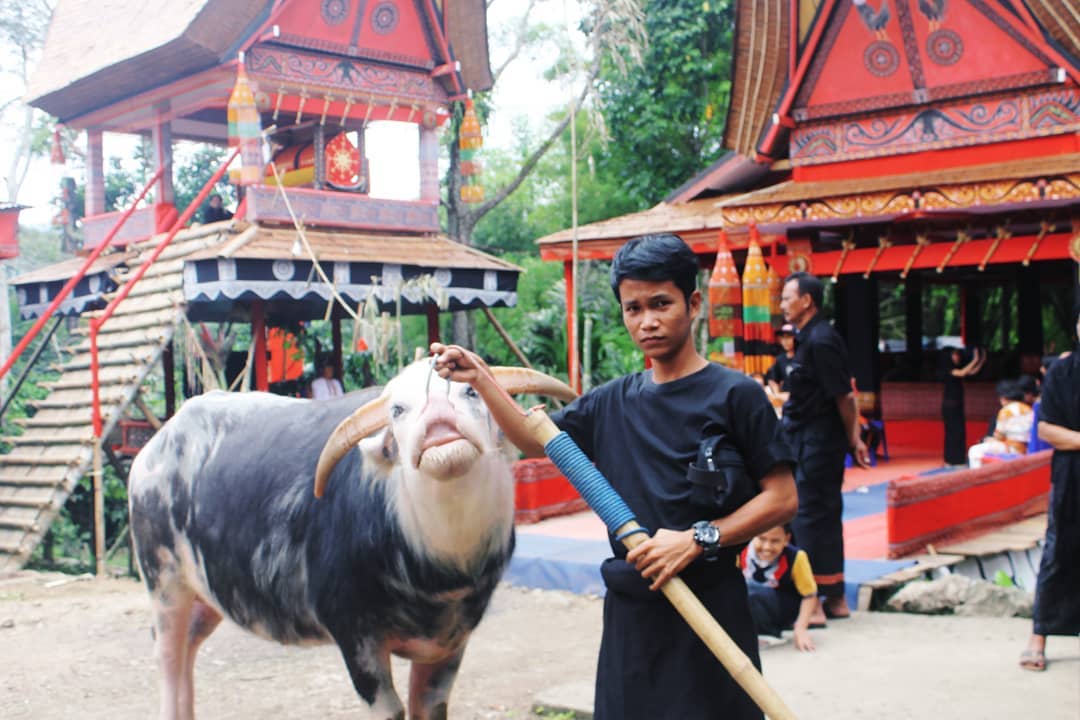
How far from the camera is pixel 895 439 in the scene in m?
13.8

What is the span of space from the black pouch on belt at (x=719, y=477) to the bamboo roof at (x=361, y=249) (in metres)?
9.19

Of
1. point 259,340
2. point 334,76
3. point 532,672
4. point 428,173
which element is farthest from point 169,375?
point 532,672

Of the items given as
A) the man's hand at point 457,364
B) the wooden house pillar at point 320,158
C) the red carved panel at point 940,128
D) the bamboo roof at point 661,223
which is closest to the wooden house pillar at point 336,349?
A: the wooden house pillar at point 320,158

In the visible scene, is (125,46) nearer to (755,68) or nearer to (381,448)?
(755,68)

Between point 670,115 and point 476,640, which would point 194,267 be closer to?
point 476,640

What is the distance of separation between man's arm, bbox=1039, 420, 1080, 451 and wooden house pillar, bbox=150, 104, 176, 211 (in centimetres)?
1101

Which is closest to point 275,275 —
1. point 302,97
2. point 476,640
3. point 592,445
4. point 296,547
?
point 302,97

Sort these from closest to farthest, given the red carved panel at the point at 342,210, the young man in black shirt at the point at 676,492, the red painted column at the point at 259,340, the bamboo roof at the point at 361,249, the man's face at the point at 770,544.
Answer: the young man in black shirt at the point at 676,492
the man's face at the point at 770,544
the bamboo roof at the point at 361,249
the red painted column at the point at 259,340
the red carved panel at the point at 342,210

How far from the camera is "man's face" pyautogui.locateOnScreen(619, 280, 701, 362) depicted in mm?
2451

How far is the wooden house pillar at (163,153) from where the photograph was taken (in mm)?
13477

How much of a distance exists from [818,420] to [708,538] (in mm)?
3528

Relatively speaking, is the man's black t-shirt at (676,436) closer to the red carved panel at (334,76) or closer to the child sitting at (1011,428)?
the child sitting at (1011,428)

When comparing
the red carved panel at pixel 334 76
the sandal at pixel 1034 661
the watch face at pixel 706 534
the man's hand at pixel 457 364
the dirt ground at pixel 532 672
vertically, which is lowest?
the dirt ground at pixel 532 672

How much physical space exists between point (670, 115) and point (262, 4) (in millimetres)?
7061
